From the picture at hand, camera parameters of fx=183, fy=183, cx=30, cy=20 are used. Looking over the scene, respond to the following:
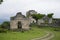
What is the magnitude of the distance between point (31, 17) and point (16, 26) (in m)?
35.8

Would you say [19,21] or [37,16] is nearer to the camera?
[19,21]

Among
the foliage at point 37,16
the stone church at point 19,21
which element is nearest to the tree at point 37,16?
the foliage at point 37,16

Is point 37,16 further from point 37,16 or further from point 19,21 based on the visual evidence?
point 19,21

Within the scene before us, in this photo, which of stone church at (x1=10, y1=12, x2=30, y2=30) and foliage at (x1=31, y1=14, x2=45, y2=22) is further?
foliage at (x1=31, y1=14, x2=45, y2=22)

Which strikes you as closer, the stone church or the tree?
the stone church

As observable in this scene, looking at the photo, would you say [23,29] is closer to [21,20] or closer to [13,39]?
[21,20]

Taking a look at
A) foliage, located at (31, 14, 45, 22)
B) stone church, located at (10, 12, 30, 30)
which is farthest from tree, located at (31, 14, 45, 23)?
stone church, located at (10, 12, 30, 30)

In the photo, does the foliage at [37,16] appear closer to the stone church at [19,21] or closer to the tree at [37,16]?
the tree at [37,16]

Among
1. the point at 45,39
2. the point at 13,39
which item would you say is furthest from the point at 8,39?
the point at 45,39

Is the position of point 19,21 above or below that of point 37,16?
above

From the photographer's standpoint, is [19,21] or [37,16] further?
[37,16]

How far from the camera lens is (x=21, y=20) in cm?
5272

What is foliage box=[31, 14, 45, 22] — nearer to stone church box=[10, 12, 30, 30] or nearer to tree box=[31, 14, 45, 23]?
tree box=[31, 14, 45, 23]

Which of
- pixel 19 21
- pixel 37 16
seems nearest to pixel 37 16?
pixel 37 16
